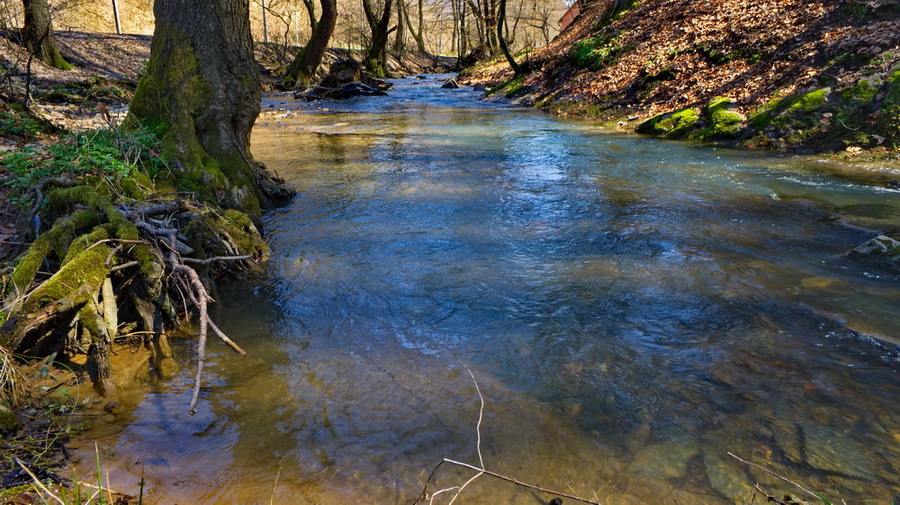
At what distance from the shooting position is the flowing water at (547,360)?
2.47m

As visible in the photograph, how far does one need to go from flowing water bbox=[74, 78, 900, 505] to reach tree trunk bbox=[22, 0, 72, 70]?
1172 centimetres

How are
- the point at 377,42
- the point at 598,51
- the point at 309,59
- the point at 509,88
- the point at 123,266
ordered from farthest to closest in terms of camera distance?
the point at 377,42, the point at 309,59, the point at 509,88, the point at 598,51, the point at 123,266

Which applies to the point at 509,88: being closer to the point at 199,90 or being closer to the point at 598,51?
the point at 598,51

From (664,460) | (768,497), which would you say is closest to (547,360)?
(664,460)

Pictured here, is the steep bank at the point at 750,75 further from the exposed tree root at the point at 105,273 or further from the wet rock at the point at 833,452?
the exposed tree root at the point at 105,273

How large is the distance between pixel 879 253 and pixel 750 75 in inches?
337

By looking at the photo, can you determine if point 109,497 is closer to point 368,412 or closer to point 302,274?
point 368,412

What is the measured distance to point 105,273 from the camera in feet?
10.6

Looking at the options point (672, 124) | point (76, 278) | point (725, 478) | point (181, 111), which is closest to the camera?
point (725, 478)

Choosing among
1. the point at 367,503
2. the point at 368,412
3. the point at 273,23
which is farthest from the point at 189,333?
the point at 273,23

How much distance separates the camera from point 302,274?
15.7 ft

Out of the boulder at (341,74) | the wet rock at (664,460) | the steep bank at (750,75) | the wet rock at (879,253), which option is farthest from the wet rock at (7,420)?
the boulder at (341,74)

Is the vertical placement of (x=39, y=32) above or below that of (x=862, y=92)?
above

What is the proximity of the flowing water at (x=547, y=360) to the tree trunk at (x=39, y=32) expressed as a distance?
1172cm
